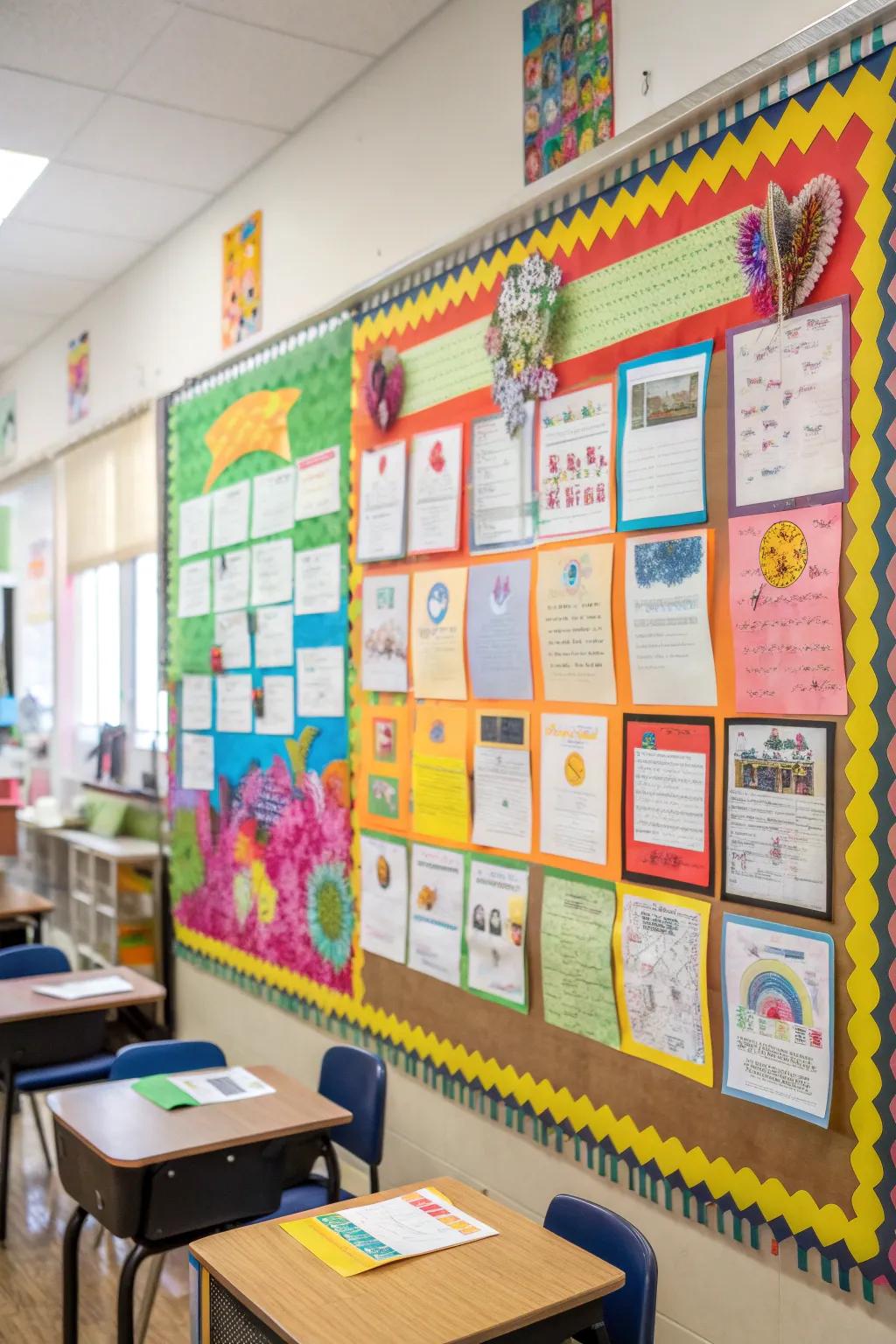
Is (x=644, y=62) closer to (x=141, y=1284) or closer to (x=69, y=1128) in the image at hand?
(x=69, y=1128)

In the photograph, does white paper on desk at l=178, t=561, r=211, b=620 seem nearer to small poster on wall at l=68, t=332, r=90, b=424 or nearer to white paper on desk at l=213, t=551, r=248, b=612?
white paper on desk at l=213, t=551, r=248, b=612

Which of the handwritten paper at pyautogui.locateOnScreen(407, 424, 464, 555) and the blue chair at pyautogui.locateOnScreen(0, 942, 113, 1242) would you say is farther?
the blue chair at pyautogui.locateOnScreen(0, 942, 113, 1242)

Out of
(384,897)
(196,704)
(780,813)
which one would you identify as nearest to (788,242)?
(780,813)

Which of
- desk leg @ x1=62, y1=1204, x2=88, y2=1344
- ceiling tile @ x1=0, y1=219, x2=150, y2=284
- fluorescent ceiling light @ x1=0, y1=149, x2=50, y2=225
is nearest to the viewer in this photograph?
desk leg @ x1=62, y1=1204, x2=88, y2=1344

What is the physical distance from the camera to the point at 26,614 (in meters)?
7.74

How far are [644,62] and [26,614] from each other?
609 centimetres

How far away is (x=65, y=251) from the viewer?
5375mm

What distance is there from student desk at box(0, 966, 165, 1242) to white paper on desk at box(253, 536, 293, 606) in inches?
54.5

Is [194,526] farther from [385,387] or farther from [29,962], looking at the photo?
[29,962]

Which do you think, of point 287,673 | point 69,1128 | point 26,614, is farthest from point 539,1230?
point 26,614

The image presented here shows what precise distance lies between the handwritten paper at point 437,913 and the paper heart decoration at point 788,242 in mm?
1645

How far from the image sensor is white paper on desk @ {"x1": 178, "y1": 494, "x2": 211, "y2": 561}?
4785 mm

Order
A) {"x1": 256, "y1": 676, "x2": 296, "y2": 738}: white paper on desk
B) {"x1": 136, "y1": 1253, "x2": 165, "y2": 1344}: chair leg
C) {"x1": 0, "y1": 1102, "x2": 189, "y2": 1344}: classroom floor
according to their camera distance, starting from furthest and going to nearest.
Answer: {"x1": 256, "y1": 676, "x2": 296, "y2": 738}: white paper on desk < {"x1": 0, "y1": 1102, "x2": 189, "y2": 1344}: classroom floor < {"x1": 136, "y1": 1253, "x2": 165, "y2": 1344}: chair leg

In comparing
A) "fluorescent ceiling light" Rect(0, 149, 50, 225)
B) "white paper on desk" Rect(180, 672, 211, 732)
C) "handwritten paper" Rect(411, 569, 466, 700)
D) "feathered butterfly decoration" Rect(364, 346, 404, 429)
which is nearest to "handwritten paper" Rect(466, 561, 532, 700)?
"handwritten paper" Rect(411, 569, 466, 700)
